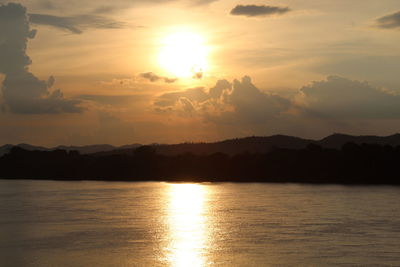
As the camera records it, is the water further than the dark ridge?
No

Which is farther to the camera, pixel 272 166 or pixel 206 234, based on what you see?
pixel 272 166

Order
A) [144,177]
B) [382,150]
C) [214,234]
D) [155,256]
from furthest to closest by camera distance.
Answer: [144,177] → [382,150] → [214,234] → [155,256]

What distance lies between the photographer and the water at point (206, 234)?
131 feet

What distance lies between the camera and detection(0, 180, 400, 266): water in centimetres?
3991

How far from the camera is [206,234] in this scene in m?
53.1

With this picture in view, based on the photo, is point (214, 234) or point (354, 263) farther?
point (214, 234)

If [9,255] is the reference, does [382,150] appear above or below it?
above

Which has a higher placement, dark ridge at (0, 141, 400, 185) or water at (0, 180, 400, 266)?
dark ridge at (0, 141, 400, 185)

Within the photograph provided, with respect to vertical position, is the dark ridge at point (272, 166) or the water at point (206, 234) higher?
the dark ridge at point (272, 166)

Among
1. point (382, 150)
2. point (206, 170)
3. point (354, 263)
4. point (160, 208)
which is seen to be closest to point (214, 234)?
point (354, 263)

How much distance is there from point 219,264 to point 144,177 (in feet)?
511

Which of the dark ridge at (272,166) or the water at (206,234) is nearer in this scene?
the water at (206,234)

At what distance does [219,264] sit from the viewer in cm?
3828

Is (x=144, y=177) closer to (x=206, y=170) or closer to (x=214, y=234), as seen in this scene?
(x=206, y=170)
